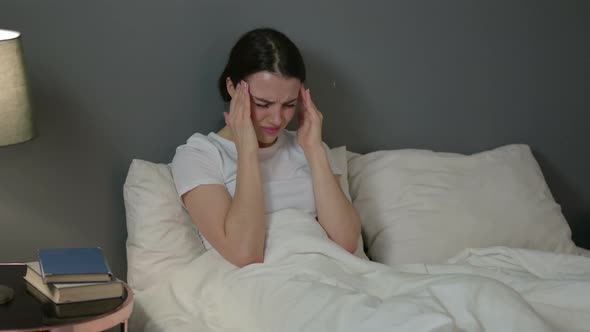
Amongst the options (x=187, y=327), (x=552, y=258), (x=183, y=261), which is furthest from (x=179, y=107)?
(x=552, y=258)

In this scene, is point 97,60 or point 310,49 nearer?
point 97,60

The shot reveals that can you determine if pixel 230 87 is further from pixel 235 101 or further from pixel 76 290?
pixel 76 290

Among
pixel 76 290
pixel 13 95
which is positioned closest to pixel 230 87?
pixel 13 95

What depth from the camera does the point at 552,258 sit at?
7.22 ft

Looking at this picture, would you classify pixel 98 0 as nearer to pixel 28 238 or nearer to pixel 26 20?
pixel 26 20

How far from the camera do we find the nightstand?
1665 mm

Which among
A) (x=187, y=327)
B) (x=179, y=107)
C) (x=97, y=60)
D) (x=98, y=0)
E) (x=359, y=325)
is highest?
(x=98, y=0)

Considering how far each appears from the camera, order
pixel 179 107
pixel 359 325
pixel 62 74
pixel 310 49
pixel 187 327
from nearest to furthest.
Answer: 1. pixel 359 325
2. pixel 187 327
3. pixel 62 74
4. pixel 179 107
5. pixel 310 49

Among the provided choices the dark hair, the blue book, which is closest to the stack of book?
the blue book

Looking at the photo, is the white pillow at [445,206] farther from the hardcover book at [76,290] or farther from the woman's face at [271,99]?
the hardcover book at [76,290]

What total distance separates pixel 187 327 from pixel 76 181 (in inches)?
20.6

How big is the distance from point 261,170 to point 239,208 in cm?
22

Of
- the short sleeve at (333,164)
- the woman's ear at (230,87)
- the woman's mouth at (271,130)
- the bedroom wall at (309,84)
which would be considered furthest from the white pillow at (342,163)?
the woman's ear at (230,87)

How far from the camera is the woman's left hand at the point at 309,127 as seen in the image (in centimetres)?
227
